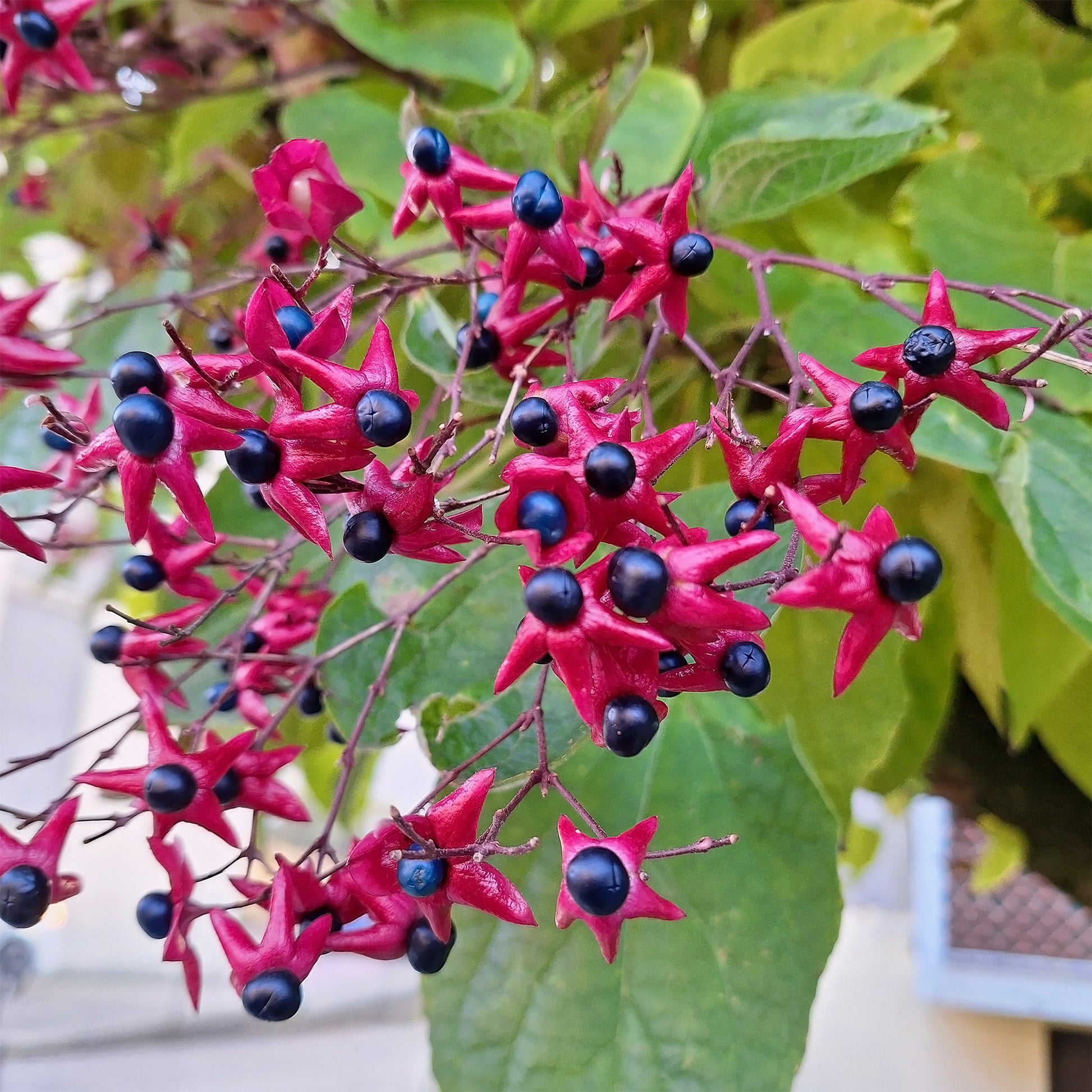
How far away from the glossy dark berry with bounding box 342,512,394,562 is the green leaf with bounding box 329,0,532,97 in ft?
1.15

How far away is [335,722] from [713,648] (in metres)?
0.17

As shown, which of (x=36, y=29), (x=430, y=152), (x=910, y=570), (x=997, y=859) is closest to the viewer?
(x=910, y=570)

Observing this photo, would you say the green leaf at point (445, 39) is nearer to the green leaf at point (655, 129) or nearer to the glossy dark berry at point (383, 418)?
the green leaf at point (655, 129)

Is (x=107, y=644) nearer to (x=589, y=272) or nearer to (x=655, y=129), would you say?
(x=589, y=272)

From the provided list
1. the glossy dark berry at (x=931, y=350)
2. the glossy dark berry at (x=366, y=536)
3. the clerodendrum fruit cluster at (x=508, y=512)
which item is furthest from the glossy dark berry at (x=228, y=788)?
the glossy dark berry at (x=931, y=350)

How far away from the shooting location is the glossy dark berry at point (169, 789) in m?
0.27

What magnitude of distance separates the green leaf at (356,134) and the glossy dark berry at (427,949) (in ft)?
1.18

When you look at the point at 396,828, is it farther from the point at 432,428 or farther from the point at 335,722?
the point at 432,428

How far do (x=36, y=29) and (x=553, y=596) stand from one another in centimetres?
40

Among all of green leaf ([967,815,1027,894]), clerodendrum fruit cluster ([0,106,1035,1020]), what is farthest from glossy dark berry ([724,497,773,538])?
green leaf ([967,815,1027,894])

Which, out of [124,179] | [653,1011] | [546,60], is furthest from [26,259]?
[653,1011]

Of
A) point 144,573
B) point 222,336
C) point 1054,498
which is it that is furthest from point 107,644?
point 1054,498

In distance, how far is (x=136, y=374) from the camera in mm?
226

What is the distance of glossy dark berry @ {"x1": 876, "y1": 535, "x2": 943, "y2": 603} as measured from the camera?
0.65ft
